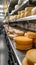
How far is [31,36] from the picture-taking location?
1.51 metres

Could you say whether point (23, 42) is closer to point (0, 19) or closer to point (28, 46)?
point (28, 46)

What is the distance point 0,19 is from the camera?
15156 millimetres

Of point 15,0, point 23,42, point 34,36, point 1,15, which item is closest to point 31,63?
point 23,42

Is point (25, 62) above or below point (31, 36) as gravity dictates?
below

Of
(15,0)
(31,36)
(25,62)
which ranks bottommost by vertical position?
(25,62)

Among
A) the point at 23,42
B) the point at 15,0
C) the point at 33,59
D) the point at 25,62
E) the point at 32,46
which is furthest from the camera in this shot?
the point at 15,0

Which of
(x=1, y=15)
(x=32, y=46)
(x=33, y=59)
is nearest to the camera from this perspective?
(x=33, y=59)

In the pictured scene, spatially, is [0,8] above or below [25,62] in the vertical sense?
above

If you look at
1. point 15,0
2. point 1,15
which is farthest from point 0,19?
point 15,0

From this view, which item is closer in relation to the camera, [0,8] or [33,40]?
[33,40]

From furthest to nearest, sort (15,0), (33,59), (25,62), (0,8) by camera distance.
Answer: (0,8) < (15,0) < (25,62) < (33,59)

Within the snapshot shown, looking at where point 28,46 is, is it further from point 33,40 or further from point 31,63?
point 31,63

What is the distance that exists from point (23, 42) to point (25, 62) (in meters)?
0.40

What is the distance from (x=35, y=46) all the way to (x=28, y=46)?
0.40 feet
